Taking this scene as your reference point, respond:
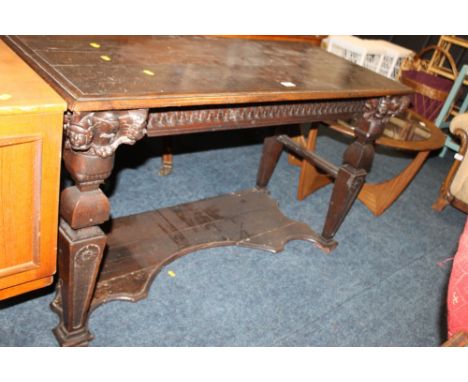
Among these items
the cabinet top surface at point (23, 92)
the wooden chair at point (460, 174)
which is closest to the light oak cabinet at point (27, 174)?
the cabinet top surface at point (23, 92)

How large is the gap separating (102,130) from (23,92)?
0.67 ft

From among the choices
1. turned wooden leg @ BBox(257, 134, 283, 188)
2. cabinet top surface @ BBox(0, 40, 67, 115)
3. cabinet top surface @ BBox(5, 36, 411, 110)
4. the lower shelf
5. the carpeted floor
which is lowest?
the carpeted floor

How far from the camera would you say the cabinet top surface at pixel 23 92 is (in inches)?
38.7

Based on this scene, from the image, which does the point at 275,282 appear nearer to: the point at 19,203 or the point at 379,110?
the point at 379,110

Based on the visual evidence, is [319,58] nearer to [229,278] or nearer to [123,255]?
[229,278]

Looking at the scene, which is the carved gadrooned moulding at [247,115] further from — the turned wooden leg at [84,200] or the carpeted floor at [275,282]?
the carpeted floor at [275,282]

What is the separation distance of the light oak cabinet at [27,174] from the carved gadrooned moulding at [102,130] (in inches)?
2.1

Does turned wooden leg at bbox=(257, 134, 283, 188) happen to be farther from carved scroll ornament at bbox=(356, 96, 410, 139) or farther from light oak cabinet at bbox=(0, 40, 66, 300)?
light oak cabinet at bbox=(0, 40, 66, 300)

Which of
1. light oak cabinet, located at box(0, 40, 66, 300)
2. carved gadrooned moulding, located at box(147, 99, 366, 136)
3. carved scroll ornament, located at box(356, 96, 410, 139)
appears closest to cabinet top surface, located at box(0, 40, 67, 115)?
light oak cabinet, located at box(0, 40, 66, 300)

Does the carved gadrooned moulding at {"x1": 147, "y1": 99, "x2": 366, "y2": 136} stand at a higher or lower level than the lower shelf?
higher

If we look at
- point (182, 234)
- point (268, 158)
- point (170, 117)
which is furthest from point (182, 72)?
point (268, 158)

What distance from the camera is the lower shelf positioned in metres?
1.87
